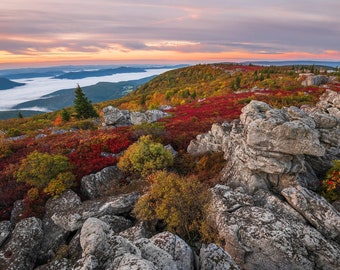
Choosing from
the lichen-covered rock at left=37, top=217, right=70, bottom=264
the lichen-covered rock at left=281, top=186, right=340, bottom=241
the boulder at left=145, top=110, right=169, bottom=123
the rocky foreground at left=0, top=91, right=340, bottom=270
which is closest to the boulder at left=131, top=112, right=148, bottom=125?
the boulder at left=145, top=110, right=169, bottom=123

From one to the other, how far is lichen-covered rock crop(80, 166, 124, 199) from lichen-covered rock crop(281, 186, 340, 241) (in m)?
11.5

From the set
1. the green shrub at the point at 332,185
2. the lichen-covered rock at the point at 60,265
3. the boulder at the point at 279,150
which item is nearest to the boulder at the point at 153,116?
the boulder at the point at 279,150

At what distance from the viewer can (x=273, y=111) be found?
1655 cm

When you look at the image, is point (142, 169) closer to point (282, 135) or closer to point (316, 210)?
point (282, 135)

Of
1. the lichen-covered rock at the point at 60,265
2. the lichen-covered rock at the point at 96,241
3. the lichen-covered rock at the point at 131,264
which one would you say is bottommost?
the lichen-covered rock at the point at 60,265

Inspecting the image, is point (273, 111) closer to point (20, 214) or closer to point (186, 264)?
point (186, 264)

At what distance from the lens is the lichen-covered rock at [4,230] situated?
45.5 ft

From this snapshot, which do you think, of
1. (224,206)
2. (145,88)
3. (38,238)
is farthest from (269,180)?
(145,88)

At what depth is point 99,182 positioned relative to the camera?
708 inches

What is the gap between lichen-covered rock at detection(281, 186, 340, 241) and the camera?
12.3 meters

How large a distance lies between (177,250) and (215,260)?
1.64m

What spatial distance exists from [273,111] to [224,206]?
7.41 metres

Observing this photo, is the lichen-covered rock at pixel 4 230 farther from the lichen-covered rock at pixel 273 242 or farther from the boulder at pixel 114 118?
the boulder at pixel 114 118

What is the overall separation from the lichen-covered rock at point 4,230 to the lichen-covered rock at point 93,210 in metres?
2.58
